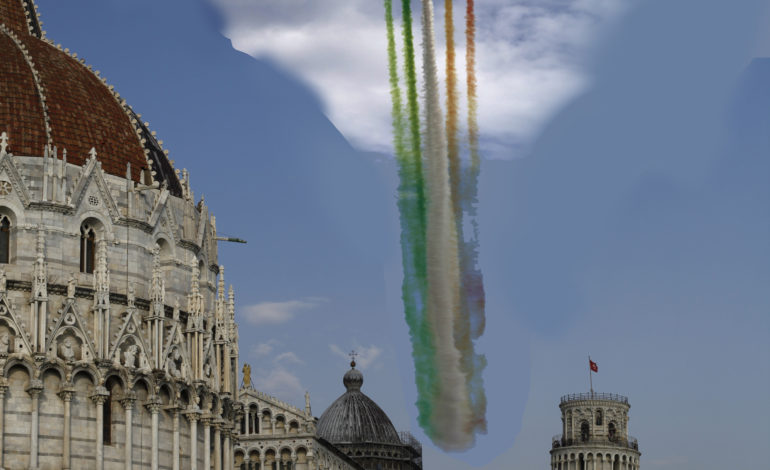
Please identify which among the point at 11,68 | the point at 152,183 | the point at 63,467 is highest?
the point at 11,68

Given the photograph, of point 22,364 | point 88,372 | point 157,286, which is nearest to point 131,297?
point 157,286

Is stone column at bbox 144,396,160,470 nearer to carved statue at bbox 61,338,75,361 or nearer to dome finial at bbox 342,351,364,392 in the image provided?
carved statue at bbox 61,338,75,361

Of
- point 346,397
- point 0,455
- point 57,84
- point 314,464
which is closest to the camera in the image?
point 0,455

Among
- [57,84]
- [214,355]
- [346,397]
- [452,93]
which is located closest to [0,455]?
[214,355]

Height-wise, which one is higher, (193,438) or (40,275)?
(40,275)

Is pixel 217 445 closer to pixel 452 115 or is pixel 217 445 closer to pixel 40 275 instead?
pixel 40 275

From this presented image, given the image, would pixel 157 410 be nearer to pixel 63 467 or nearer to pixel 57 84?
Answer: pixel 63 467
